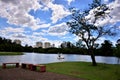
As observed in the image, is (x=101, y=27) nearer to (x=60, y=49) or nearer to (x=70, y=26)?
(x=70, y=26)

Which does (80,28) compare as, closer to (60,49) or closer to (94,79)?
(94,79)

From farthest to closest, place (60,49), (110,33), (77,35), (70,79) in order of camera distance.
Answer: (60,49), (77,35), (110,33), (70,79)

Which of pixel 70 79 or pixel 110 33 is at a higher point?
pixel 110 33

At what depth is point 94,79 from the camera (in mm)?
15547

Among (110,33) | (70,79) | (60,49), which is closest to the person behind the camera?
(70,79)

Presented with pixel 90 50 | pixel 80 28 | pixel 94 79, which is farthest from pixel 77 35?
pixel 94 79

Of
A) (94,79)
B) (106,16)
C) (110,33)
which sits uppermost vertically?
(106,16)

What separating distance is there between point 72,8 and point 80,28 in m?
3.67

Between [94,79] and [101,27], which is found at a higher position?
[101,27]

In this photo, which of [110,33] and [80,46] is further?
[80,46]

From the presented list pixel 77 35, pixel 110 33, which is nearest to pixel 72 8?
pixel 77 35

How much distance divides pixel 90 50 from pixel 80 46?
9.42ft

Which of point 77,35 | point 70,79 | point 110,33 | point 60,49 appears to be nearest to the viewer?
point 70,79

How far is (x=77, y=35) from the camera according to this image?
3116cm
